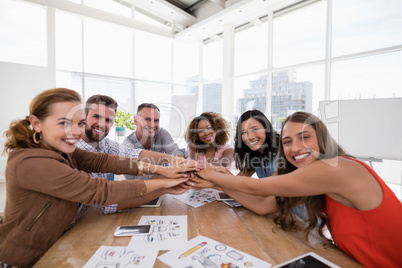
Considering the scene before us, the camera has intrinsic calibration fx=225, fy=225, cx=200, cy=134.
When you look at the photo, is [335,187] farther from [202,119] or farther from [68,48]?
[68,48]

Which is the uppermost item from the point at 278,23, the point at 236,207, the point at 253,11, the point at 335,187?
the point at 253,11

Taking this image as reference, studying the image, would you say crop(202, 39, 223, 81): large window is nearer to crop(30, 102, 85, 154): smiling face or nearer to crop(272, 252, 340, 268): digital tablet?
crop(30, 102, 85, 154): smiling face

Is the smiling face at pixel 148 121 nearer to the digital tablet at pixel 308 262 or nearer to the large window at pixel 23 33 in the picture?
the digital tablet at pixel 308 262

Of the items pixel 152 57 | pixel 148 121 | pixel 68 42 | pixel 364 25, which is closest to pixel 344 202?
pixel 148 121

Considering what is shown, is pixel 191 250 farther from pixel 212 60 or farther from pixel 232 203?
pixel 212 60

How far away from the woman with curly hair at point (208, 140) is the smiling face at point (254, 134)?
0.72m

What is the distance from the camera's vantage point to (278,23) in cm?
550

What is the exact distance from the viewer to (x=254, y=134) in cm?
234

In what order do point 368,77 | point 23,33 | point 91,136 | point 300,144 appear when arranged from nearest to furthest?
point 300,144 < point 91,136 < point 368,77 < point 23,33

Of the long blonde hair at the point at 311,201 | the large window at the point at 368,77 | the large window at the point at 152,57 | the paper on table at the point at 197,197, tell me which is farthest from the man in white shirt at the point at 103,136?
the large window at the point at 152,57

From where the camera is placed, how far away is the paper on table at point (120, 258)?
2.90 feet

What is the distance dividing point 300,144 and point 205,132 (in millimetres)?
1714

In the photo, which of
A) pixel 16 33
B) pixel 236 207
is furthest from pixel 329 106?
pixel 16 33

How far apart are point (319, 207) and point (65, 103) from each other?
153cm
